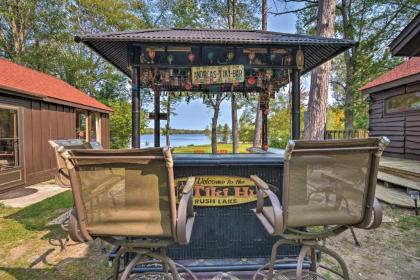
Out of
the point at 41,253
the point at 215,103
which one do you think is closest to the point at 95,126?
the point at 215,103

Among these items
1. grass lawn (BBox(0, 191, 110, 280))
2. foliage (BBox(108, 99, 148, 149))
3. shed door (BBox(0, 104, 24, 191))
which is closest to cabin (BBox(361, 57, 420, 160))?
grass lawn (BBox(0, 191, 110, 280))

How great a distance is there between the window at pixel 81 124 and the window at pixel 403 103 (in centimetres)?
1097

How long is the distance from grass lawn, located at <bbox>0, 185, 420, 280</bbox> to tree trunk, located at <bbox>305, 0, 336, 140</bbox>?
77.3 inches

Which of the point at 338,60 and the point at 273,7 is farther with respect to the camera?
the point at 338,60

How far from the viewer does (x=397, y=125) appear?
7836 mm

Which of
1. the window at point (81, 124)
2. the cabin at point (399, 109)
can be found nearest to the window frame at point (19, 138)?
the window at point (81, 124)

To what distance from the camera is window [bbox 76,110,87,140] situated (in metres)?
10.1

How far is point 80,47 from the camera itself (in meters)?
17.6

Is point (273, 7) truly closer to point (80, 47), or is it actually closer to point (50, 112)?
point (50, 112)

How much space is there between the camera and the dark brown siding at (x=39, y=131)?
6.29 metres

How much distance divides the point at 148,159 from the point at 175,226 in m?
0.42

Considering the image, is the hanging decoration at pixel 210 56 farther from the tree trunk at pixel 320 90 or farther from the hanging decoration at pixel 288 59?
the tree trunk at pixel 320 90

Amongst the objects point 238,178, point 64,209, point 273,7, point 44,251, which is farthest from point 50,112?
point 273,7

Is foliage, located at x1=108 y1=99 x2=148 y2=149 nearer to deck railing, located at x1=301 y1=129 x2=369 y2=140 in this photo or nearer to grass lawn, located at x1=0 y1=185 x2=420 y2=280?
deck railing, located at x1=301 y1=129 x2=369 y2=140
